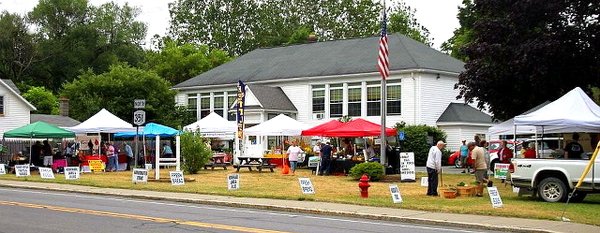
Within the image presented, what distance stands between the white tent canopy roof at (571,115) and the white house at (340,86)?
23100 mm

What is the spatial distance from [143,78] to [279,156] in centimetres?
2020

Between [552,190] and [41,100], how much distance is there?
2363 inches

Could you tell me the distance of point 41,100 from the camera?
72875 millimetres

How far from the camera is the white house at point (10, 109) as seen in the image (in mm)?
53312

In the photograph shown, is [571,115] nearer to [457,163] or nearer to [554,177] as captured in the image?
[554,177]

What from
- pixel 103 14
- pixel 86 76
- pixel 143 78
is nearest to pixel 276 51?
pixel 143 78

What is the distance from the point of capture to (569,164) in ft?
68.0

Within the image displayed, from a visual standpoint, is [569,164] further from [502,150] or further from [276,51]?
[276,51]

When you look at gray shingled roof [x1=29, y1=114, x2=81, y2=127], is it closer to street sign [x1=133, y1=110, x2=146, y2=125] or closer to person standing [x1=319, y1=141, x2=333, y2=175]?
person standing [x1=319, y1=141, x2=333, y2=175]

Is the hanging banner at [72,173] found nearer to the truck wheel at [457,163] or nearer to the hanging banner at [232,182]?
the hanging banner at [232,182]

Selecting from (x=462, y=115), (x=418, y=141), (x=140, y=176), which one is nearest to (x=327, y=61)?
(x=462, y=115)

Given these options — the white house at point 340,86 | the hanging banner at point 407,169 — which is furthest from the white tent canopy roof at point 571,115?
the white house at point 340,86

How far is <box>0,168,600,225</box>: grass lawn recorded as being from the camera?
18531 millimetres

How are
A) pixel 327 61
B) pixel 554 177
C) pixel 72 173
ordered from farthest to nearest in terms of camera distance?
pixel 327 61 < pixel 72 173 < pixel 554 177
